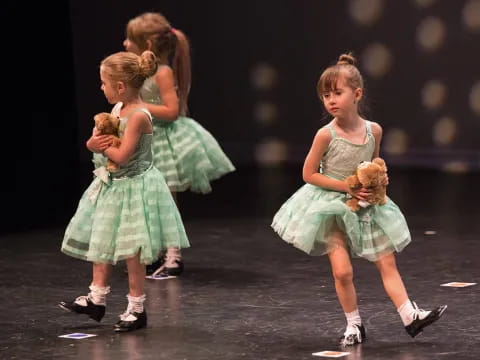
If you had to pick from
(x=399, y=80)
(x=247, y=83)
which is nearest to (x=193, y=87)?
(x=247, y=83)

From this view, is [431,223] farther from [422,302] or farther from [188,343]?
[188,343]

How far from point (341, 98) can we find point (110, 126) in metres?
0.90

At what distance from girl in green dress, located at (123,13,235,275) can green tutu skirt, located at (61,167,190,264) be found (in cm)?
99

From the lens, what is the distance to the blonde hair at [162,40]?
5363 mm

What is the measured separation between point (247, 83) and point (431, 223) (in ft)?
13.6

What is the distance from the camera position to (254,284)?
5.08m

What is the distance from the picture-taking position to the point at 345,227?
3.96m

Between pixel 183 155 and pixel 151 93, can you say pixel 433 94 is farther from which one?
pixel 151 93

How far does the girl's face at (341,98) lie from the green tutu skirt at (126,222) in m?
0.79

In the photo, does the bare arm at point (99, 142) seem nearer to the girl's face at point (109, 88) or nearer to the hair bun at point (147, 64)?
the girl's face at point (109, 88)

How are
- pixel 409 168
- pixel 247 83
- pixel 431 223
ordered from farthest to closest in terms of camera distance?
pixel 247 83
pixel 409 168
pixel 431 223

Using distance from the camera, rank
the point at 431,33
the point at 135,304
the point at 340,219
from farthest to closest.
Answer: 1. the point at 431,33
2. the point at 135,304
3. the point at 340,219

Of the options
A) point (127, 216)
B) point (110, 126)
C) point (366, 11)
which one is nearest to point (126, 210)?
point (127, 216)

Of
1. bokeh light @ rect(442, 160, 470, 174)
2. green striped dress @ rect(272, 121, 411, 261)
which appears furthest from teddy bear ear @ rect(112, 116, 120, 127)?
bokeh light @ rect(442, 160, 470, 174)
